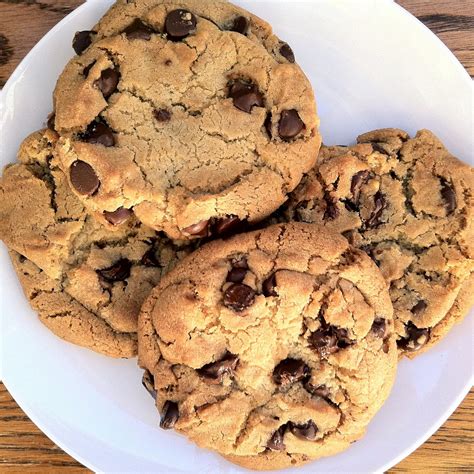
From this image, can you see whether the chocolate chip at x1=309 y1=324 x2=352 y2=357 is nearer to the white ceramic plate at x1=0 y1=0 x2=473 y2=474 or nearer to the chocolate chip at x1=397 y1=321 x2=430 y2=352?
the chocolate chip at x1=397 y1=321 x2=430 y2=352

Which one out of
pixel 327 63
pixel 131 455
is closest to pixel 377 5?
pixel 327 63

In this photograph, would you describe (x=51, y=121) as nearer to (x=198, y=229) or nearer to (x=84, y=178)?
(x=84, y=178)

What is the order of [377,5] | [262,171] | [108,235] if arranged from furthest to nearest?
[377,5]
[108,235]
[262,171]

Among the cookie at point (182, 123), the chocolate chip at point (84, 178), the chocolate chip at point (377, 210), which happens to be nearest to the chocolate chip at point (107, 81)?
the cookie at point (182, 123)

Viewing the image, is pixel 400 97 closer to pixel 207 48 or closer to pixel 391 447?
pixel 207 48

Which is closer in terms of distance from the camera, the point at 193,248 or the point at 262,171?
the point at 262,171

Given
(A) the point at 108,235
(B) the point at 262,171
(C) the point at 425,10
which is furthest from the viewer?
(C) the point at 425,10

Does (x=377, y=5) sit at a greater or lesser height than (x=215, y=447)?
greater
